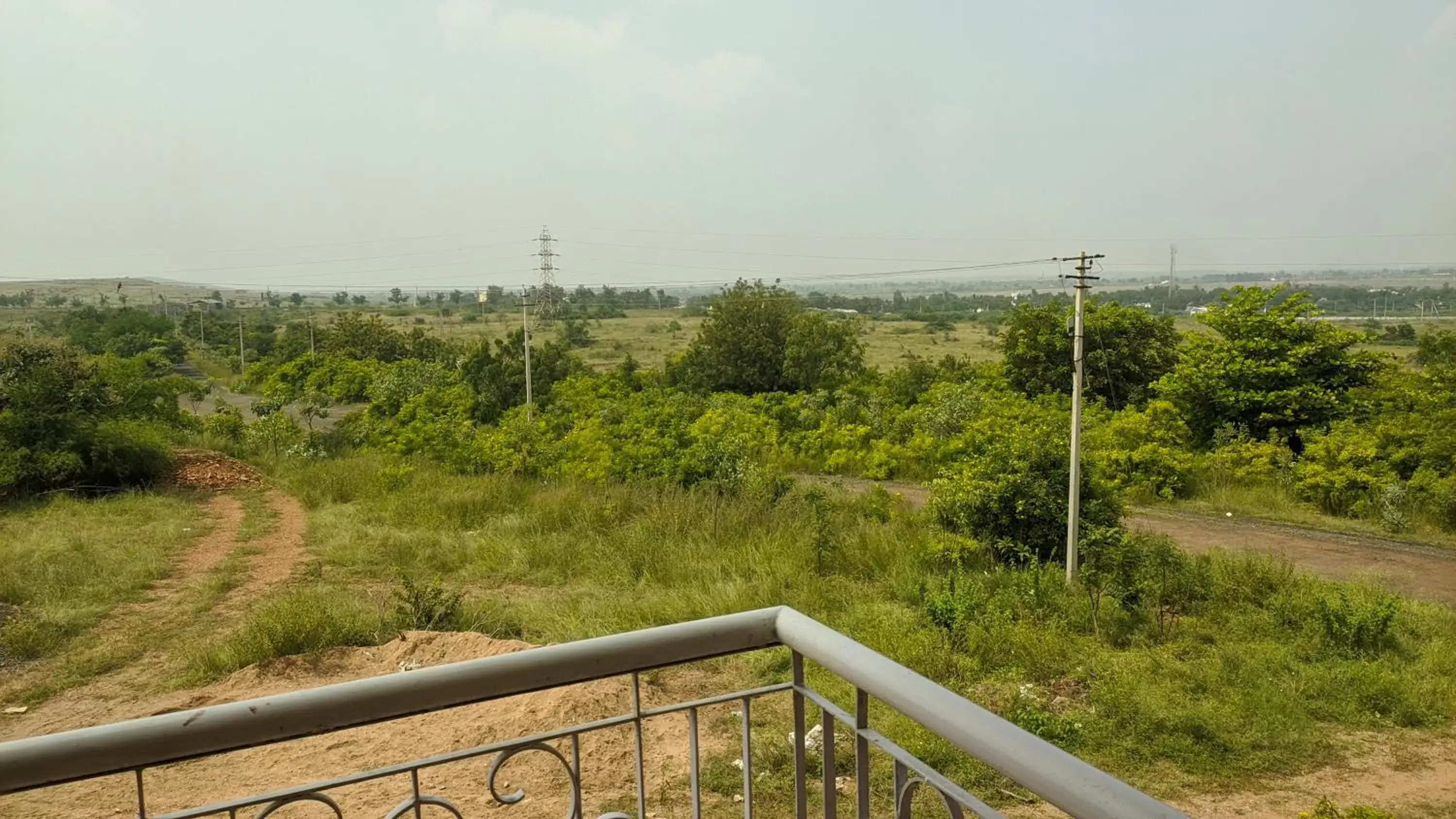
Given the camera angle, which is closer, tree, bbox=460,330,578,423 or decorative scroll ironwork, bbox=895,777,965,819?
decorative scroll ironwork, bbox=895,777,965,819

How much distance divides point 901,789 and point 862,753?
0.34ft

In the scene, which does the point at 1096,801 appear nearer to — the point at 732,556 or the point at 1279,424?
the point at 732,556

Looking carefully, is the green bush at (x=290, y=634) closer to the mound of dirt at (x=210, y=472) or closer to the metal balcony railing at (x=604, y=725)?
the metal balcony railing at (x=604, y=725)

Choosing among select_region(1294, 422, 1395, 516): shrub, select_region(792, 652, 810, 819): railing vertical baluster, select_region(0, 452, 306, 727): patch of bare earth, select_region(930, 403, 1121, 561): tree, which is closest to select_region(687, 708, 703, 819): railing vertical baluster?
select_region(792, 652, 810, 819): railing vertical baluster

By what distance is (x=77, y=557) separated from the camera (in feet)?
36.2

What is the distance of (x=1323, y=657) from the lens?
7.82 m

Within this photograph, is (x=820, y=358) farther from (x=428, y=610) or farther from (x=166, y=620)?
(x=166, y=620)

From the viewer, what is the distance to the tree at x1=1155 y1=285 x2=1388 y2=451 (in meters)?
17.6

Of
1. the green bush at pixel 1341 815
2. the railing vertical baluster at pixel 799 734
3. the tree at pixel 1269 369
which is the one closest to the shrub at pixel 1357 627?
the green bush at pixel 1341 815

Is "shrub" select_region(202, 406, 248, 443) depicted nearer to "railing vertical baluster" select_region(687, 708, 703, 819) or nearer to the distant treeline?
the distant treeline

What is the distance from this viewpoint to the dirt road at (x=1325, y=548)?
35.5ft

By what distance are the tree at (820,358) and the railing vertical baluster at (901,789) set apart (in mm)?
26493

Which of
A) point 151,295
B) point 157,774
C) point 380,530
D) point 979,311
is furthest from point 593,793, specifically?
point 151,295

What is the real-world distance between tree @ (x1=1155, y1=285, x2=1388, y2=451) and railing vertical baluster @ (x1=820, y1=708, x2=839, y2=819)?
18.5 metres
